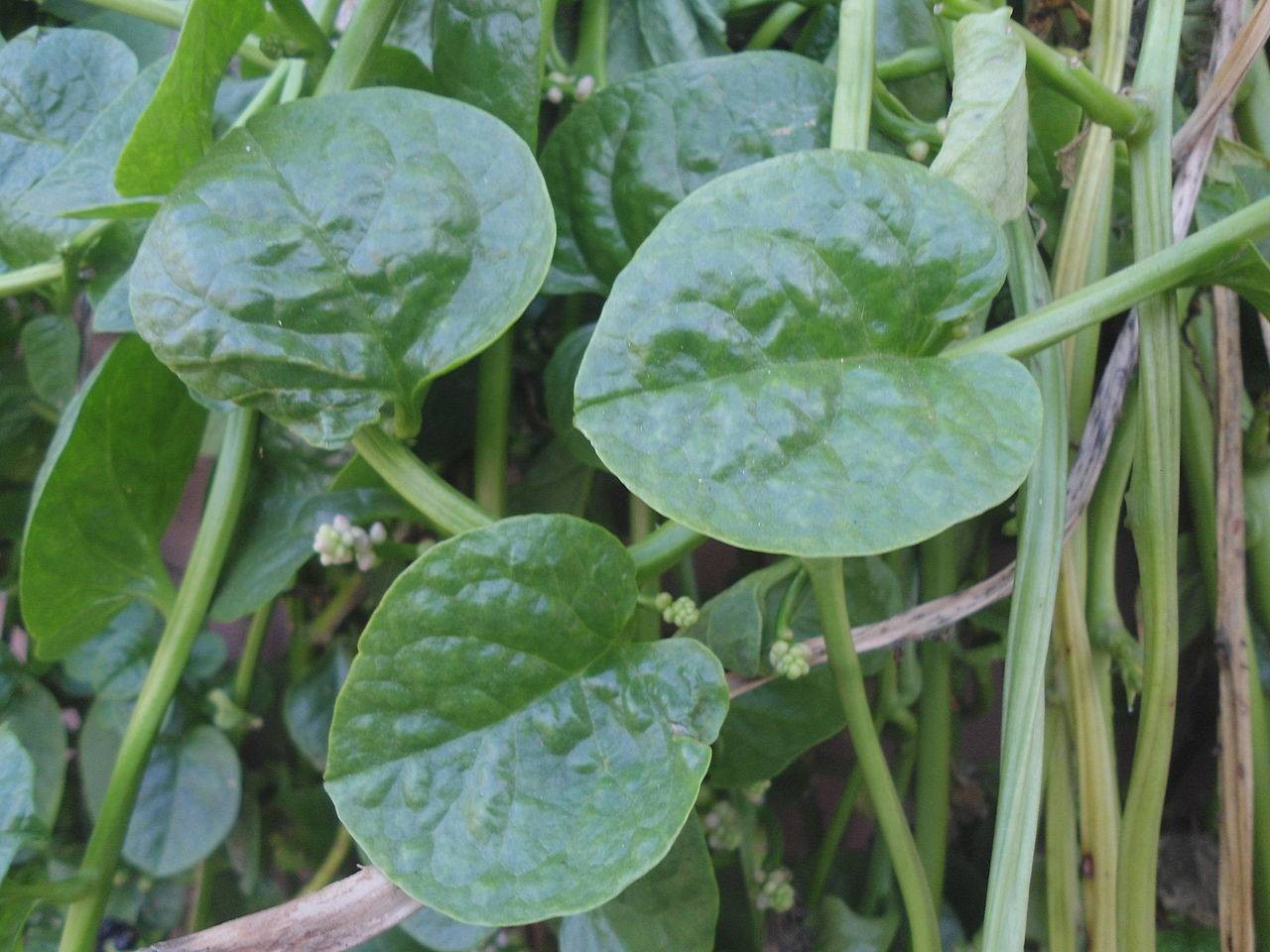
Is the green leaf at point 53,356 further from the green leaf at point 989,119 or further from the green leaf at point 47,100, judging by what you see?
the green leaf at point 989,119

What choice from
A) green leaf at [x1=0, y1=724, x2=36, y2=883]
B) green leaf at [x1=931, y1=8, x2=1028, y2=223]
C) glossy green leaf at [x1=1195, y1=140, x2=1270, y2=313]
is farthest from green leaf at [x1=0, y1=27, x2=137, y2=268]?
glossy green leaf at [x1=1195, y1=140, x2=1270, y2=313]

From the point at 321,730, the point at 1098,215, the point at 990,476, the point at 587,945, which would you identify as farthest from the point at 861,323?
the point at 321,730

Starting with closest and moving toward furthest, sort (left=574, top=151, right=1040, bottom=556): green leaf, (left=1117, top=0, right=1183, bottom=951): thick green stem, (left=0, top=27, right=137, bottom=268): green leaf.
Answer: (left=574, top=151, right=1040, bottom=556): green leaf
(left=1117, top=0, right=1183, bottom=951): thick green stem
(left=0, top=27, right=137, bottom=268): green leaf

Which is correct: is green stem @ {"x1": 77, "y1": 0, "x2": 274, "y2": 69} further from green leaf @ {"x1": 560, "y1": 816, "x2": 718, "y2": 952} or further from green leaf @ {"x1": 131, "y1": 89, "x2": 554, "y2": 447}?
green leaf @ {"x1": 560, "y1": 816, "x2": 718, "y2": 952}

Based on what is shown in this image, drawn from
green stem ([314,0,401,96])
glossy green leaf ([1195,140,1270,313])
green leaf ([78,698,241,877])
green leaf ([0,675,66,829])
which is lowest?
green leaf ([78,698,241,877])

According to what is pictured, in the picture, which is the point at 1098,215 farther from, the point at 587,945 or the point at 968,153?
the point at 587,945
